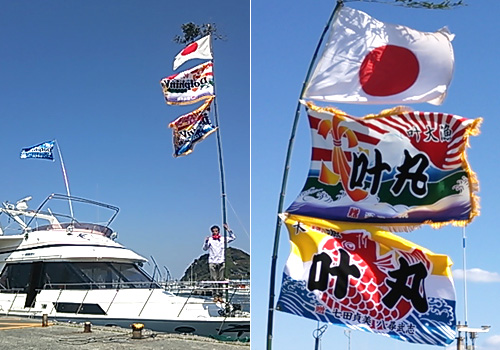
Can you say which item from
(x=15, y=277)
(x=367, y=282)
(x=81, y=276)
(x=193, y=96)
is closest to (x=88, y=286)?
(x=81, y=276)

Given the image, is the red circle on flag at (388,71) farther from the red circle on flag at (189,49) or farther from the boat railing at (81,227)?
the boat railing at (81,227)

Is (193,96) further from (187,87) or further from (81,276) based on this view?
(81,276)

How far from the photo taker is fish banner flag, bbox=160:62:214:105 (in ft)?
39.0

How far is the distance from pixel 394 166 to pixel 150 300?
9.46 m

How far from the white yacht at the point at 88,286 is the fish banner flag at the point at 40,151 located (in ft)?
5.45

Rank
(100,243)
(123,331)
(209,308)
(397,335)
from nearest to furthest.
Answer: (397,335)
(123,331)
(209,308)
(100,243)

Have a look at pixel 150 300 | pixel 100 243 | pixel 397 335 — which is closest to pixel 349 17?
pixel 397 335

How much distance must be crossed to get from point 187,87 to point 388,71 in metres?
7.82

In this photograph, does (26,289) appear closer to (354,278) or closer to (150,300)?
(150,300)

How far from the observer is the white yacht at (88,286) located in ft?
38.3

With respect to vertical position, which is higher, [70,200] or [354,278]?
[70,200]

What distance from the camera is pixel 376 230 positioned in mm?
4348

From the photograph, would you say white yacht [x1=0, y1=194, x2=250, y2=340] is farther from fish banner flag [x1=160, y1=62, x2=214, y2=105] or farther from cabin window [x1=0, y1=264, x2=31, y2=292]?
fish banner flag [x1=160, y1=62, x2=214, y2=105]

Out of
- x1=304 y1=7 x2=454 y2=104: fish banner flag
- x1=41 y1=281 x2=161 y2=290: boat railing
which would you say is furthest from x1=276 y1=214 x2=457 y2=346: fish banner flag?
x1=41 y1=281 x2=161 y2=290: boat railing
